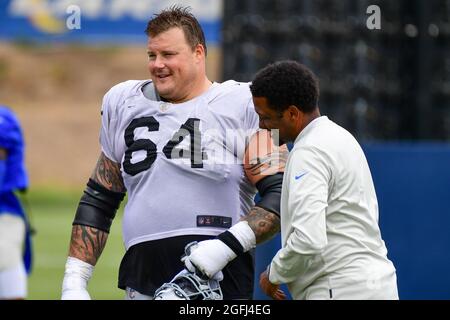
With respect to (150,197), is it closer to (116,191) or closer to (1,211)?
(116,191)

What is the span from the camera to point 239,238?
172 inches

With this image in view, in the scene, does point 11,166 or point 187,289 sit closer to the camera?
point 187,289

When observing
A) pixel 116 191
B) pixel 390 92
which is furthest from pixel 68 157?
pixel 116 191

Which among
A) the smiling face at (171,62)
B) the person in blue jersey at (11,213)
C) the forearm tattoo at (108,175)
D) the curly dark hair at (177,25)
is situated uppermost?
the curly dark hair at (177,25)

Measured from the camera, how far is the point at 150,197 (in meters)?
4.56

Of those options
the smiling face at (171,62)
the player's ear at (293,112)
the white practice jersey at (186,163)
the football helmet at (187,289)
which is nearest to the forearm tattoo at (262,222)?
the white practice jersey at (186,163)

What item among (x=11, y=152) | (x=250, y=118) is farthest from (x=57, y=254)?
(x=250, y=118)

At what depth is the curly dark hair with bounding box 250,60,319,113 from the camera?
13.7ft

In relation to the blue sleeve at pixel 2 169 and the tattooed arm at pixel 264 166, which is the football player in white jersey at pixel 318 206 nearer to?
the tattooed arm at pixel 264 166

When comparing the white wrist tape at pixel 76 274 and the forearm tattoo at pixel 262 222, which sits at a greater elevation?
the forearm tattoo at pixel 262 222

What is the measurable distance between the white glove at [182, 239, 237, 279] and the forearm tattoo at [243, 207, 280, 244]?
0.16 m

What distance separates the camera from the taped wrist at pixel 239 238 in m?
4.35

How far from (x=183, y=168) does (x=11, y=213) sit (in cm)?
256

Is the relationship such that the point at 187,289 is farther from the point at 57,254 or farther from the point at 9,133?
the point at 57,254
